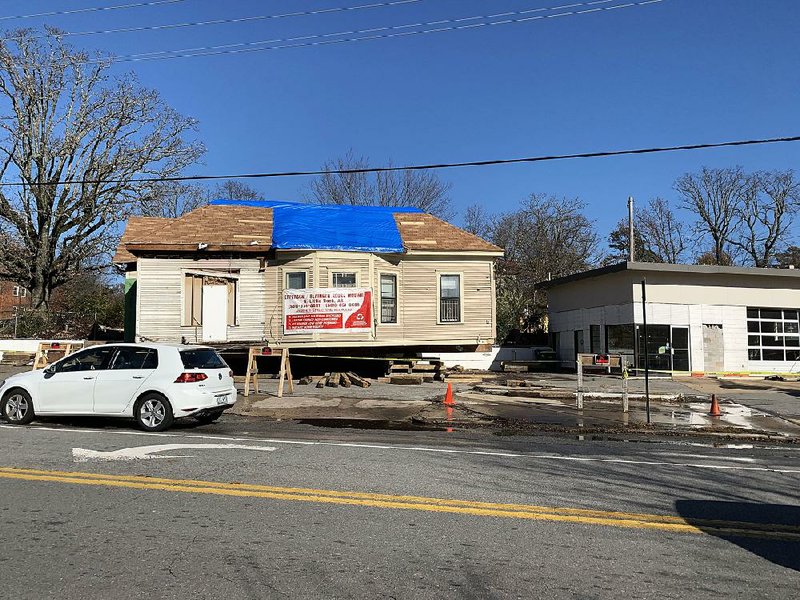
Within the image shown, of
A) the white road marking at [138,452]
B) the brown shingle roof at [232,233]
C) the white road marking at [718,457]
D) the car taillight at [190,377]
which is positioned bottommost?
the white road marking at [718,457]

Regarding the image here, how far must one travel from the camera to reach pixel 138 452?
30.1 feet

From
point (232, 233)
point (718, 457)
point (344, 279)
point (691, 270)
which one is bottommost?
point (718, 457)

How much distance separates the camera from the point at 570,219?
4750 centimetres

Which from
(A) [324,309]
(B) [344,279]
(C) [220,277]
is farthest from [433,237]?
(C) [220,277]

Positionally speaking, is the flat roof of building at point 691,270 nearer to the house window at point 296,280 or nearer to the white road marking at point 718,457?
the house window at point 296,280

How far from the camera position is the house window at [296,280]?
71.5 feet

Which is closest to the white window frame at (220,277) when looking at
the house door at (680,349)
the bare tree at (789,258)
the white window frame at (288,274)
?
the white window frame at (288,274)

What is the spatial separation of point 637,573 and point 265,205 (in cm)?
2253

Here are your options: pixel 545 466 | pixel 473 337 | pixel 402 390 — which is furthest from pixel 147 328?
pixel 545 466

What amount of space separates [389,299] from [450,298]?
2.25 meters

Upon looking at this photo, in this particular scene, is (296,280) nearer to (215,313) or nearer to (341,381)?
(215,313)

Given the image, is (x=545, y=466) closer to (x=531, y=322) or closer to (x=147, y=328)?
(x=147, y=328)

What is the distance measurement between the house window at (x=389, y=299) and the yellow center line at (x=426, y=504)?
15.6m

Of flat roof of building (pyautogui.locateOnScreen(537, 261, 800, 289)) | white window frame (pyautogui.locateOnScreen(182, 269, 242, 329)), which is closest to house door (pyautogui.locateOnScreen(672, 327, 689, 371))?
flat roof of building (pyautogui.locateOnScreen(537, 261, 800, 289))
